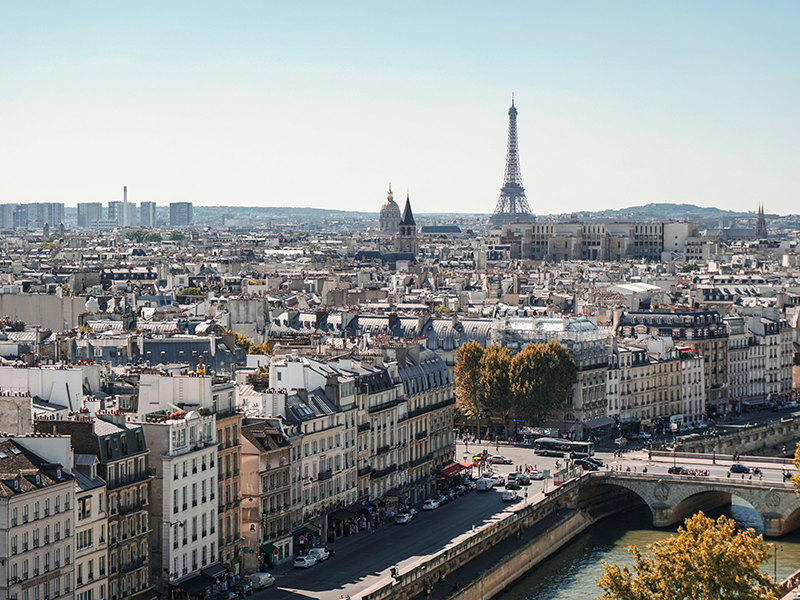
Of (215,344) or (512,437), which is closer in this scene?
(215,344)

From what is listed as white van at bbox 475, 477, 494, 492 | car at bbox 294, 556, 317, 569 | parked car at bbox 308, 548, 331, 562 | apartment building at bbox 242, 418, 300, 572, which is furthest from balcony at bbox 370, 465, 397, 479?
car at bbox 294, 556, 317, 569

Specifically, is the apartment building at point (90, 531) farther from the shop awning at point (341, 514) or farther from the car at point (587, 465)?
the car at point (587, 465)

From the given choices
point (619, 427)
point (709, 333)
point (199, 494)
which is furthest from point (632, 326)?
point (199, 494)

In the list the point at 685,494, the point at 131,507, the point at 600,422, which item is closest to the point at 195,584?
the point at 131,507

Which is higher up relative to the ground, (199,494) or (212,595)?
(199,494)

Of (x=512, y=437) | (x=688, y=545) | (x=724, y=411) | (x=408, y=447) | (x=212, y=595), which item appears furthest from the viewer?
(x=724, y=411)

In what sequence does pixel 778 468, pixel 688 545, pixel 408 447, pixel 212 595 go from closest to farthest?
pixel 688 545
pixel 212 595
pixel 408 447
pixel 778 468

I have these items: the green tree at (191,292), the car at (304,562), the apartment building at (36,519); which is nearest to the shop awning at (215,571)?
the car at (304,562)

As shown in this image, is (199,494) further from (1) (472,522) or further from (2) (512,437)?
(2) (512,437)
